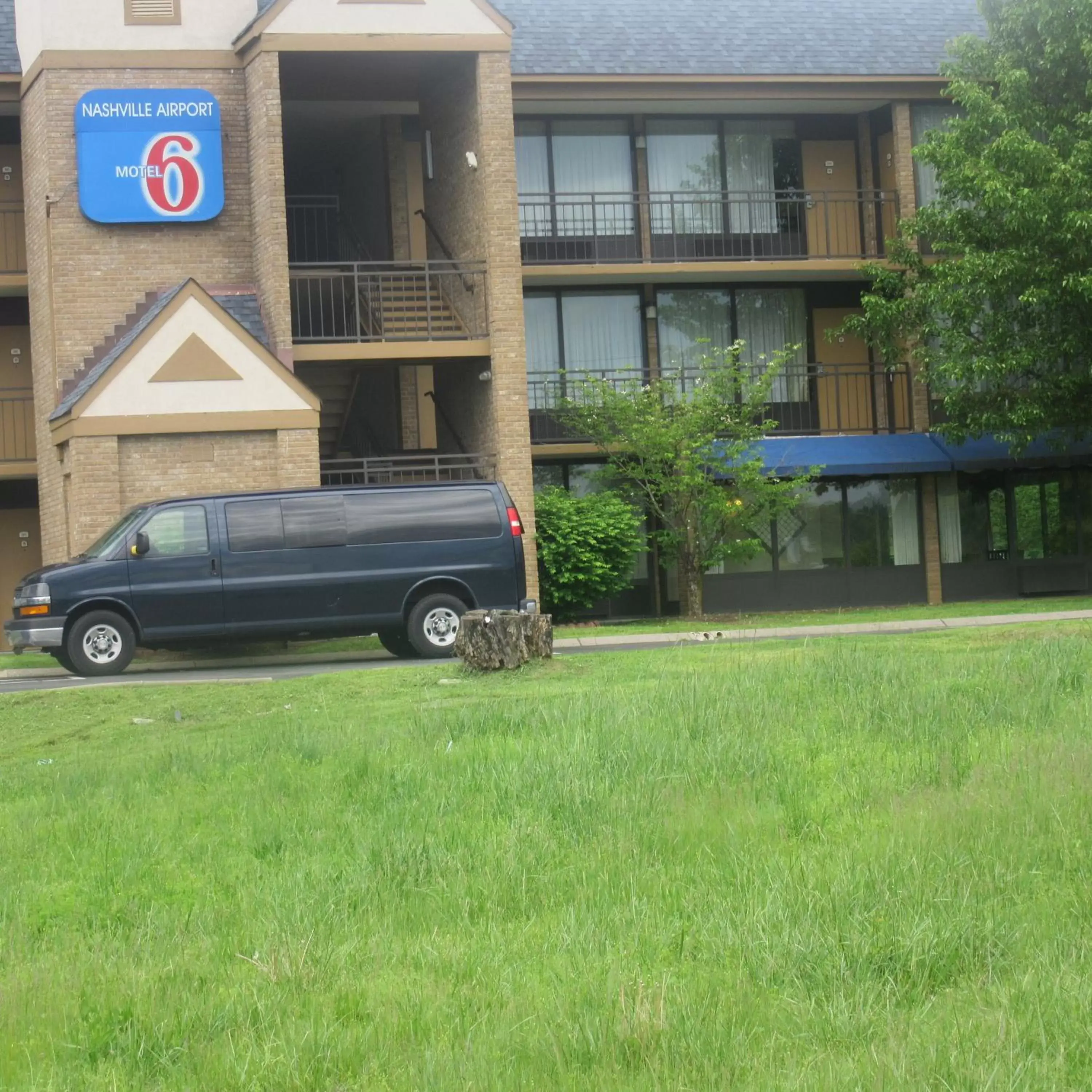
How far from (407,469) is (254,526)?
A: 5.08 m

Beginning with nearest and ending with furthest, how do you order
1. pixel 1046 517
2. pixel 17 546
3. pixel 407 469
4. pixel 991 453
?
pixel 407 469 → pixel 991 453 → pixel 17 546 → pixel 1046 517

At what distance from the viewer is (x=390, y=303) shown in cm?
2627

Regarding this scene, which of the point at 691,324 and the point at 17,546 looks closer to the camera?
the point at 17,546

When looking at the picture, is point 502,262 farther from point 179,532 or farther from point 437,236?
point 179,532

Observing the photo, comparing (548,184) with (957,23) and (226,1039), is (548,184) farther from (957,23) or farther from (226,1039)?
(226,1039)

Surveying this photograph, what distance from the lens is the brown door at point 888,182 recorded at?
29.8m

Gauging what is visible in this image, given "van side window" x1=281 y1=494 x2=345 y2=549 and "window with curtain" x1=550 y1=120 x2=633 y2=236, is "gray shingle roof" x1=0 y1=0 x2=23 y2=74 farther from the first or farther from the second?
"van side window" x1=281 y1=494 x2=345 y2=549

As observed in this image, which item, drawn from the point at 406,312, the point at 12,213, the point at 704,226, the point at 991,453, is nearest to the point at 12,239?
the point at 12,213

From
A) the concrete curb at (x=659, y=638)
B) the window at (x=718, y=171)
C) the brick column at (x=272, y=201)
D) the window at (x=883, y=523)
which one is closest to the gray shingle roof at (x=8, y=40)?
the brick column at (x=272, y=201)

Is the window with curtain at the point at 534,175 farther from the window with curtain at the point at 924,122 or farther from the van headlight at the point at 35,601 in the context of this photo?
the van headlight at the point at 35,601

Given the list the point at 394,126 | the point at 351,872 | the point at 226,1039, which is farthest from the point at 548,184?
the point at 226,1039

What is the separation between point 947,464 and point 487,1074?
2507 cm

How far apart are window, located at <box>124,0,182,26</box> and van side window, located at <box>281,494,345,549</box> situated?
358 inches

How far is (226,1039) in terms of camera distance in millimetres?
5102
